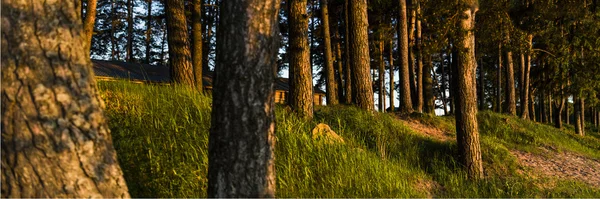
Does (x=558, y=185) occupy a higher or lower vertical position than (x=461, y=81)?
lower

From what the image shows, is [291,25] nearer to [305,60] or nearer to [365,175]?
[305,60]

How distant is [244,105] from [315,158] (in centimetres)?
360

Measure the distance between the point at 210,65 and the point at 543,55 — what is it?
22265 mm

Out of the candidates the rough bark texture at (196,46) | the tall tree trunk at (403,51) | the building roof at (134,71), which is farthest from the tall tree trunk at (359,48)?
the building roof at (134,71)

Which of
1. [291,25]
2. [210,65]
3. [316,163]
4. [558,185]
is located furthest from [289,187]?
[210,65]

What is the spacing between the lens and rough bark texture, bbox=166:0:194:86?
13.2 metres

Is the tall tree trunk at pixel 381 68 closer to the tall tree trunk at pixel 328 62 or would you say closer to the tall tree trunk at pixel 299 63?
the tall tree trunk at pixel 328 62

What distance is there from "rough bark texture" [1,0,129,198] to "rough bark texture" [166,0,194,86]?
9.13 metres

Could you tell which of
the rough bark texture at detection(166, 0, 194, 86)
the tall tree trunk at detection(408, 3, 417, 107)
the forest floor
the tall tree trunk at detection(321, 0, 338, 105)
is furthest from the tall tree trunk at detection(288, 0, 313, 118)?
the tall tree trunk at detection(408, 3, 417, 107)

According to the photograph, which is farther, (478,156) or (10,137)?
(478,156)

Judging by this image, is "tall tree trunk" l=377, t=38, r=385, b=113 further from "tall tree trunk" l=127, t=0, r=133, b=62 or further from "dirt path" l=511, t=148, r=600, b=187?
"tall tree trunk" l=127, t=0, r=133, b=62

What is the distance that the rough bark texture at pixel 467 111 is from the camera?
10.3 m

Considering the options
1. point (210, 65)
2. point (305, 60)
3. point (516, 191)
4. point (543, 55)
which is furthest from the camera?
point (210, 65)

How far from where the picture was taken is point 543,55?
1190 inches
